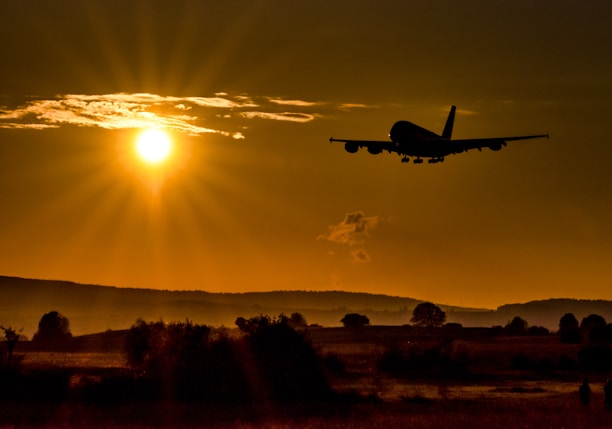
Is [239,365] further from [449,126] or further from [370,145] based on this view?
[449,126]

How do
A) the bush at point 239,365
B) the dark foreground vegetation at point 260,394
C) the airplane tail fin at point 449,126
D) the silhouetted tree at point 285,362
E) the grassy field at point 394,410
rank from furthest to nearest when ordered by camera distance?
the airplane tail fin at point 449,126 → the silhouetted tree at point 285,362 → the bush at point 239,365 → the dark foreground vegetation at point 260,394 → the grassy field at point 394,410

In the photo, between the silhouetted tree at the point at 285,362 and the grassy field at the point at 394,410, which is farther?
the silhouetted tree at the point at 285,362

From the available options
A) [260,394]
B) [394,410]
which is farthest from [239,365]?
[394,410]

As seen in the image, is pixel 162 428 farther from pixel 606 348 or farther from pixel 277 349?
pixel 606 348

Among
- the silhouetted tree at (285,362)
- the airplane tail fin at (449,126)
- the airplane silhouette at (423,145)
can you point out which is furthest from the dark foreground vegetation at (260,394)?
the airplane tail fin at (449,126)

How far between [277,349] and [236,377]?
3.47 m

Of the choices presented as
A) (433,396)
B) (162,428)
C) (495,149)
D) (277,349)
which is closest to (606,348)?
(495,149)

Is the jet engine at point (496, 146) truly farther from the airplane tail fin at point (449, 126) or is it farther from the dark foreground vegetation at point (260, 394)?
the airplane tail fin at point (449, 126)

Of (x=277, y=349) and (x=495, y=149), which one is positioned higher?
(x=495, y=149)

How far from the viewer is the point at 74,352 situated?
16100cm

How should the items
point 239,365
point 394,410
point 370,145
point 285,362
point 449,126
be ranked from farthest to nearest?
point 449,126 → point 370,145 → point 285,362 → point 239,365 → point 394,410

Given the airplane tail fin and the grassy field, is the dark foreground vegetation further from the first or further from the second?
the airplane tail fin

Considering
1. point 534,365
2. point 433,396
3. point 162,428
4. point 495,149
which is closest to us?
point 162,428

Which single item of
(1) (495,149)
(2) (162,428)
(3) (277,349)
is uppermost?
(1) (495,149)
